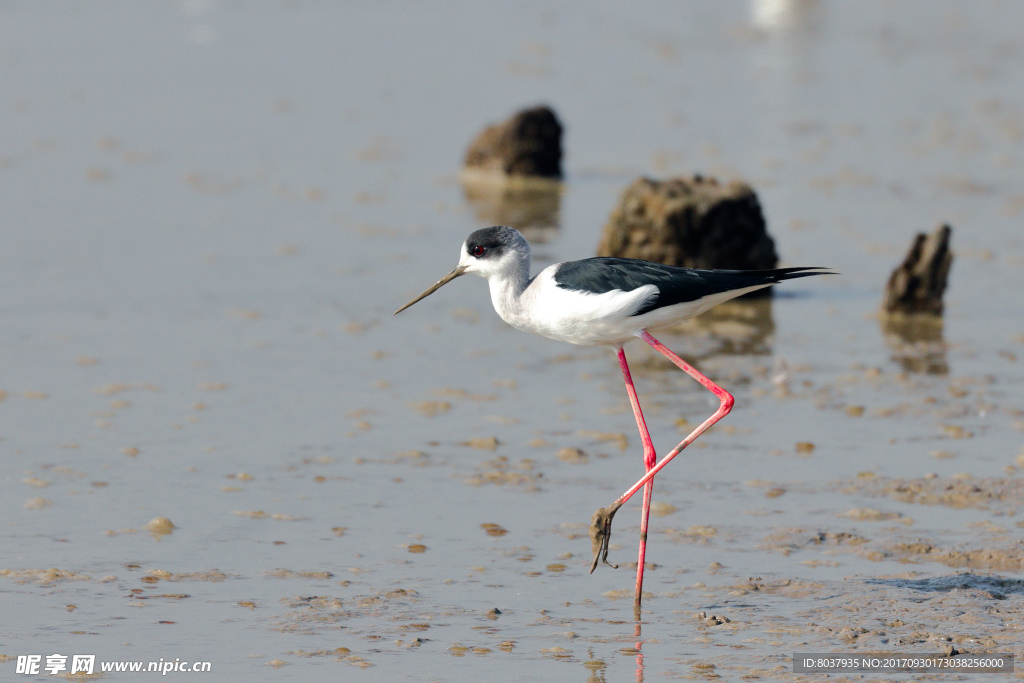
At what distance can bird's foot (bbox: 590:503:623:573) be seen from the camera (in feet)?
17.6

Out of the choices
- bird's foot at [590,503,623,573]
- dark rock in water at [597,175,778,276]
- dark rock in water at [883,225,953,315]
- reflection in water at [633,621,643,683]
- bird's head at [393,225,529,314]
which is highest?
dark rock in water at [597,175,778,276]

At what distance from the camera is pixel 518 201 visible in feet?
41.0

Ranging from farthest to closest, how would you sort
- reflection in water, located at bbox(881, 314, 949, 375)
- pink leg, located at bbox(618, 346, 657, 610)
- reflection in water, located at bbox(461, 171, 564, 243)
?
reflection in water, located at bbox(461, 171, 564, 243)
reflection in water, located at bbox(881, 314, 949, 375)
pink leg, located at bbox(618, 346, 657, 610)

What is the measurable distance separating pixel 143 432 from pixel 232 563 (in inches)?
66.7

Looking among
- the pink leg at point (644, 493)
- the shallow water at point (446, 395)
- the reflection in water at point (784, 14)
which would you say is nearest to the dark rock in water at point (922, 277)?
the shallow water at point (446, 395)

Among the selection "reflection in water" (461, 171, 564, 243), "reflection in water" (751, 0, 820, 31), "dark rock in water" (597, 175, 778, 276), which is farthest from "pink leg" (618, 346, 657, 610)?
"reflection in water" (751, 0, 820, 31)

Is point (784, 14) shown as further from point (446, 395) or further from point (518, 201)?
point (446, 395)

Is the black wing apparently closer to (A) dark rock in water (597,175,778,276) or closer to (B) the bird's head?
(B) the bird's head

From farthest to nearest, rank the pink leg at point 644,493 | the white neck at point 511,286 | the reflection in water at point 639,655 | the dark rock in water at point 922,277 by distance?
the dark rock in water at point 922,277 < the white neck at point 511,286 < the pink leg at point 644,493 < the reflection in water at point 639,655

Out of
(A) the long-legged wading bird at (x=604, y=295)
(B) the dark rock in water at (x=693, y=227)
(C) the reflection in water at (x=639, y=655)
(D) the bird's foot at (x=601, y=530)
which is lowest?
(C) the reflection in water at (x=639, y=655)

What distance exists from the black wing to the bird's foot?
73 centimetres

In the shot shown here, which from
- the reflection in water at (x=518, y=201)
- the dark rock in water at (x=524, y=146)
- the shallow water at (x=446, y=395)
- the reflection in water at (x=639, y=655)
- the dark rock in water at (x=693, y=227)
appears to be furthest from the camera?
the dark rock in water at (x=524, y=146)

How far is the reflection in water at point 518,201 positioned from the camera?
11.6 meters

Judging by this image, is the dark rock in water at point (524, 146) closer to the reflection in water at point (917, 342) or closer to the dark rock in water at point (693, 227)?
the dark rock in water at point (693, 227)
